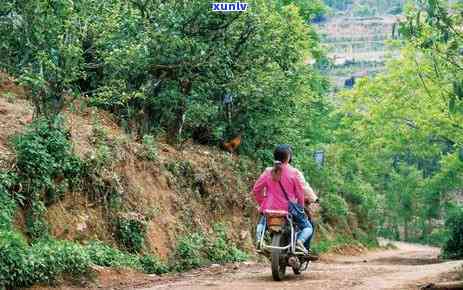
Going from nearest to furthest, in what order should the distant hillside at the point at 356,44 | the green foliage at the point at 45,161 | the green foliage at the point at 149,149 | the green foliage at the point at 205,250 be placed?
the green foliage at the point at 45,161, the green foliage at the point at 205,250, the green foliage at the point at 149,149, the distant hillside at the point at 356,44

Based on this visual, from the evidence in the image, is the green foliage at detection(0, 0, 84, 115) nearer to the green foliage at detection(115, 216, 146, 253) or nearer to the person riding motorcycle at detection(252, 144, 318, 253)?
the green foliage at detection(115, 216, 146, 253)

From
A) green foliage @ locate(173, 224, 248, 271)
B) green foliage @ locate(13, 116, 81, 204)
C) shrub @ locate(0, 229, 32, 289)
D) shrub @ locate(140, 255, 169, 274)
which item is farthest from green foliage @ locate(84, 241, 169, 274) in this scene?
shrub @ locate(0, 229, 32, 289)

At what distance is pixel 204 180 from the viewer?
18.2 metres

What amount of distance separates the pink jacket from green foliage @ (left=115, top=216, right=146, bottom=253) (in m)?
3.03

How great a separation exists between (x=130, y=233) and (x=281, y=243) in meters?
3.44

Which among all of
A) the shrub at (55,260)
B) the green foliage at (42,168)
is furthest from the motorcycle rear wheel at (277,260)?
the green foliage at (42,168)

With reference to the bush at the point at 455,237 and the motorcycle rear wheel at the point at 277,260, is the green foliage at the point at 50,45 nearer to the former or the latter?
the motorcycle rear wheel at the point at 277,260

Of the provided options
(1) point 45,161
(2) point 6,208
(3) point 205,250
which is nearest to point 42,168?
(1) point 45,161

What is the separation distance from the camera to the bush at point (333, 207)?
2964 centimetres

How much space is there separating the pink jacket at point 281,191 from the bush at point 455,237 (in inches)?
503

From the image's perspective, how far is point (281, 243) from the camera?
35.9 ft

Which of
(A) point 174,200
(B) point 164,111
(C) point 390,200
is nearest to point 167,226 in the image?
(A) point 174,200

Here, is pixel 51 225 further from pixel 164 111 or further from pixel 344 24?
pixel 344 24

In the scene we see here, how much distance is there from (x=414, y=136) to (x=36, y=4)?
71.3 ft
